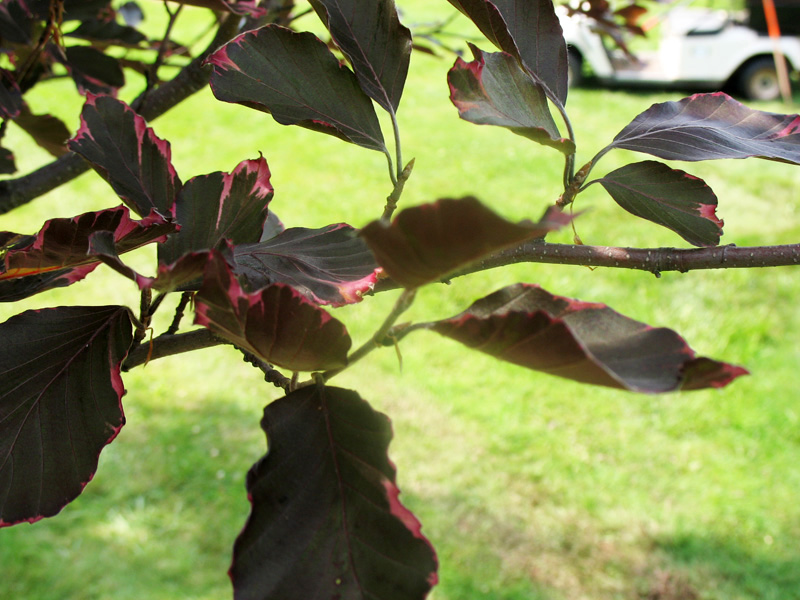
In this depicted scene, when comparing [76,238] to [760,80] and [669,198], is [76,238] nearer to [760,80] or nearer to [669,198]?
[669,198]

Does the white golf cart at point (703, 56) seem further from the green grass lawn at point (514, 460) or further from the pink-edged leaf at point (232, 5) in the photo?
the pink-edged leaf at point (232, 5)

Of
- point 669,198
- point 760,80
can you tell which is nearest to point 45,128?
point 669,198

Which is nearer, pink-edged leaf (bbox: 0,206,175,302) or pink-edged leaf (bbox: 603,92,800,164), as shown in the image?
pink-edged leaf (bbox: 0,206,175,302)

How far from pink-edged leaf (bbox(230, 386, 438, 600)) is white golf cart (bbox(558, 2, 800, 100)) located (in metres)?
5.76

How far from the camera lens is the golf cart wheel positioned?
6023 mm

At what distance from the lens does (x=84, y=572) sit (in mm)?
2104

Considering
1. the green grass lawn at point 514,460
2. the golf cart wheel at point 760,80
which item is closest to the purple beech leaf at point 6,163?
the green grass lawn at point 514,460

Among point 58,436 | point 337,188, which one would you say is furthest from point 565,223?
point 337,188

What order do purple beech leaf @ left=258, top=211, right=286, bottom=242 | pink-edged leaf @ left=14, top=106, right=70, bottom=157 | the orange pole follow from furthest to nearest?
1. the orange pole
2. pink-edged leaf @ left=14, top=106, right=70, bottom=157
3. purple beech leaf @ left=258, top=211, right=286, bottom=242

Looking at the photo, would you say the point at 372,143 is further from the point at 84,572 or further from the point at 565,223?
the point at 84,572

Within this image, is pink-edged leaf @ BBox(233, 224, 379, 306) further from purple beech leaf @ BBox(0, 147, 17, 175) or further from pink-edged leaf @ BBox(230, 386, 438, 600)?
purple beech leaf @ BBox(0, 147, 17, 175)

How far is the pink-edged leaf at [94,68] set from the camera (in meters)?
1.11

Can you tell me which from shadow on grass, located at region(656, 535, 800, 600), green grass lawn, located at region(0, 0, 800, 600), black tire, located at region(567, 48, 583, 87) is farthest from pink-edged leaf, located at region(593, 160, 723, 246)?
black tire, located at region(567, 48, 583, 87)

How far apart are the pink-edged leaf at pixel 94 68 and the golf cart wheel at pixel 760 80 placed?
6127mm
